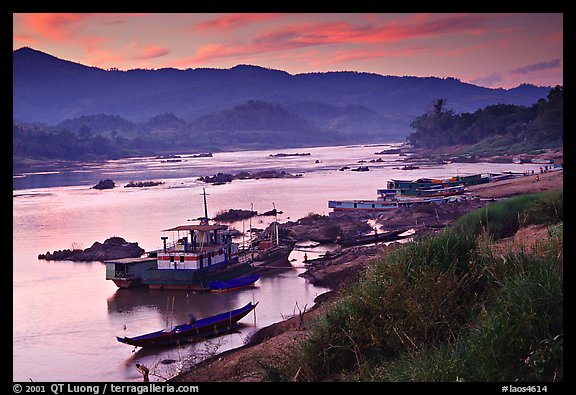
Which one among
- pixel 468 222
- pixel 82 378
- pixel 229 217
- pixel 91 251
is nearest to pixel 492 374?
pixel 82 378

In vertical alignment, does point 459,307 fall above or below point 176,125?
below

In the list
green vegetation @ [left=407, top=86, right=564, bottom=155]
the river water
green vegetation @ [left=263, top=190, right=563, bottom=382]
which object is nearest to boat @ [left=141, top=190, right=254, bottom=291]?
the river water

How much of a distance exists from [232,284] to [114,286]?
4.57 meters

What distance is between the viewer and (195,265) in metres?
23.7

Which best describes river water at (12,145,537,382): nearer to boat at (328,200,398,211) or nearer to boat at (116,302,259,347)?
boat at (116,302,259,347)

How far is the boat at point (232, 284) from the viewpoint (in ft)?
75.4

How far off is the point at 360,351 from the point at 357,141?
169 m

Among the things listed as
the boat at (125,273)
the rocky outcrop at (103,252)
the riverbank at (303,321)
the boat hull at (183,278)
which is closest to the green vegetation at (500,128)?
the riverbank at (303,321)

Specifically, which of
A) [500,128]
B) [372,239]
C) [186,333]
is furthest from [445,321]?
[500,128]

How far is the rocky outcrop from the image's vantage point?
28.9 meters

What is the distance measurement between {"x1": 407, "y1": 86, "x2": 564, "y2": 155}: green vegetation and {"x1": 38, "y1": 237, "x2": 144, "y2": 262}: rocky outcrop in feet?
178
